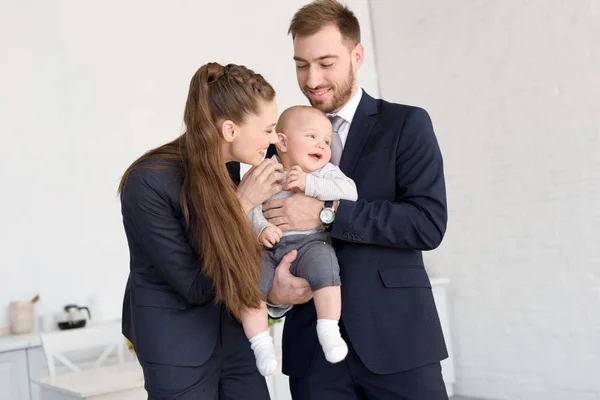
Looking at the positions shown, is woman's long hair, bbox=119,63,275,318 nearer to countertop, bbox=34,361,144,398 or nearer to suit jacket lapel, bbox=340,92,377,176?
suit jacket lapel, bbox=340,92,377,176

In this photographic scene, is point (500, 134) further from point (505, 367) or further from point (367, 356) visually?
point (367, 356)

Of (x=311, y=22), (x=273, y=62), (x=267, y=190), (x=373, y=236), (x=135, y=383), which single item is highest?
(x=273, y=62)

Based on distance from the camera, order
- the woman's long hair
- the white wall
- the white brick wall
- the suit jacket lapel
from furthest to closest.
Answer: the white brick wall
the white wall
the suit jacket lapel
the woman's long hair

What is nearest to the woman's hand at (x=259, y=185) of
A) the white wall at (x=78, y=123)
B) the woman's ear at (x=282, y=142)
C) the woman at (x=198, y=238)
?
the woman at (x=198, y=238)

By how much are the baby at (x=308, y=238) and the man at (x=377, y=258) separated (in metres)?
0.04

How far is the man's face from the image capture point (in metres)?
2.35

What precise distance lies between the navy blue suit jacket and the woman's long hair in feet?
0.12

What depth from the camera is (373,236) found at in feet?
7.04

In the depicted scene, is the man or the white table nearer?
the man

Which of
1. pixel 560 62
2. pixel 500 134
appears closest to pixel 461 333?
pixel 500 134

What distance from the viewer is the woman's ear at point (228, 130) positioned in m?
2.17

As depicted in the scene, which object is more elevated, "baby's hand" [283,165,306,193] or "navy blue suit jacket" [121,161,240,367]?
"baby's hand" [283,165,306,193]

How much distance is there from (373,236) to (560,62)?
3.12 metres

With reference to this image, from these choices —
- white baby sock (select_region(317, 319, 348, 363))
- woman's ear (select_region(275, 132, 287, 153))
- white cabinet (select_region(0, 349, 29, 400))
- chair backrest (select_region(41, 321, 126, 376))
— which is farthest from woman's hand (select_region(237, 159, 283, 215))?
white cabinet (select_region(0, 349, 29, 400))
